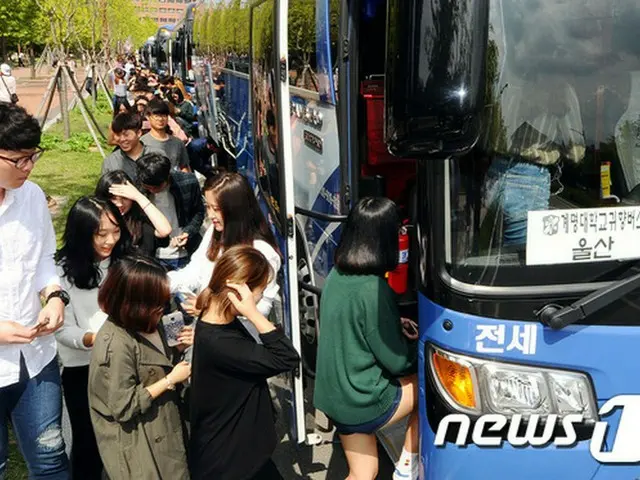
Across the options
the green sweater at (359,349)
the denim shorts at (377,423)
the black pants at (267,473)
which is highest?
the green sweater at (359,349)

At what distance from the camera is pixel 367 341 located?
102 inches

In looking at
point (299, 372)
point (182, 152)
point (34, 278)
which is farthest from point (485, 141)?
point (182, 152)

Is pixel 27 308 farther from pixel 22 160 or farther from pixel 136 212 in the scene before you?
pixel 136 212

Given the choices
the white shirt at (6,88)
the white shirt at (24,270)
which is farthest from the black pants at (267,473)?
the white shirt at (6,88)

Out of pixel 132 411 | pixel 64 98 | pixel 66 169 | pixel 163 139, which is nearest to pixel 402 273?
pixel 132 411

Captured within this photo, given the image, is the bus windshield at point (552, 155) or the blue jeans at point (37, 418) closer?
the bus windshield at point (552, 155)

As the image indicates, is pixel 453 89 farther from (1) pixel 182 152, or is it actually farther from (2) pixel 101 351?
(1) pixel 182 152

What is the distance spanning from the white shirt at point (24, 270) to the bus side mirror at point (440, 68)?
1567 mm

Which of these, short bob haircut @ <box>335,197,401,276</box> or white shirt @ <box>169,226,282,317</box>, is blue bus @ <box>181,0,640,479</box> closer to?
short bob haircut @ <box>335,197,401,276</box>

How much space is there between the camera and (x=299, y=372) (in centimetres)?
305

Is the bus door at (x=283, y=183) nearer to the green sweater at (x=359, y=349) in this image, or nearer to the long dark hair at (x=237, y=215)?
the long dark hair at (x=237, y=215)

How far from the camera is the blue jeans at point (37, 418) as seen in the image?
2.64 metres

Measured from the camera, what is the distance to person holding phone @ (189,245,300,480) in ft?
8.30

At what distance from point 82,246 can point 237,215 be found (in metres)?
0.81
